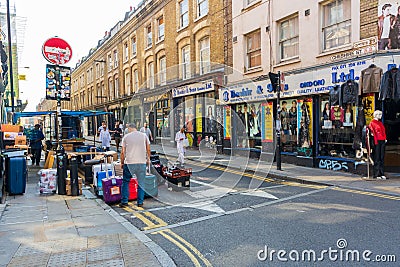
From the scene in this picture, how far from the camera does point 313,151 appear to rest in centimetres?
1247

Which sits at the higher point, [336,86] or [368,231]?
[336,86]

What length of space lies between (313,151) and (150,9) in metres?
18.2

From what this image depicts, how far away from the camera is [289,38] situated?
13711 mm

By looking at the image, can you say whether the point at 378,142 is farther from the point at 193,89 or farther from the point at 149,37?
the point at 149,37

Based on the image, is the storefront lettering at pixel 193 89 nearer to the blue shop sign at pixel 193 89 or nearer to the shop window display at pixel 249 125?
the blue shop sign at pixel 193 89

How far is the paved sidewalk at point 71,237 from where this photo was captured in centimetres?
428

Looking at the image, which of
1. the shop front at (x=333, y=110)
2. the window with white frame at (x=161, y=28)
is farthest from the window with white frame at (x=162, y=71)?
the shop front at (x=333, y=110)

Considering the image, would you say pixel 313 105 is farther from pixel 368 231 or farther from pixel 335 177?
pixel 368 231

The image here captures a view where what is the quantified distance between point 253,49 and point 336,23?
4734mm

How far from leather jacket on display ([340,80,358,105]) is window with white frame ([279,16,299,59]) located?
3.38m

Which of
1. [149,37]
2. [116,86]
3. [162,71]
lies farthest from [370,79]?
[116,86]

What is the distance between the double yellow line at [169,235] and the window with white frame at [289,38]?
31.2 ft

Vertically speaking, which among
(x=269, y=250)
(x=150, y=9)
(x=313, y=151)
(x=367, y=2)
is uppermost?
(x=150, y=9)

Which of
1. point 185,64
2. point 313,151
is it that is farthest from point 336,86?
point 185,64
